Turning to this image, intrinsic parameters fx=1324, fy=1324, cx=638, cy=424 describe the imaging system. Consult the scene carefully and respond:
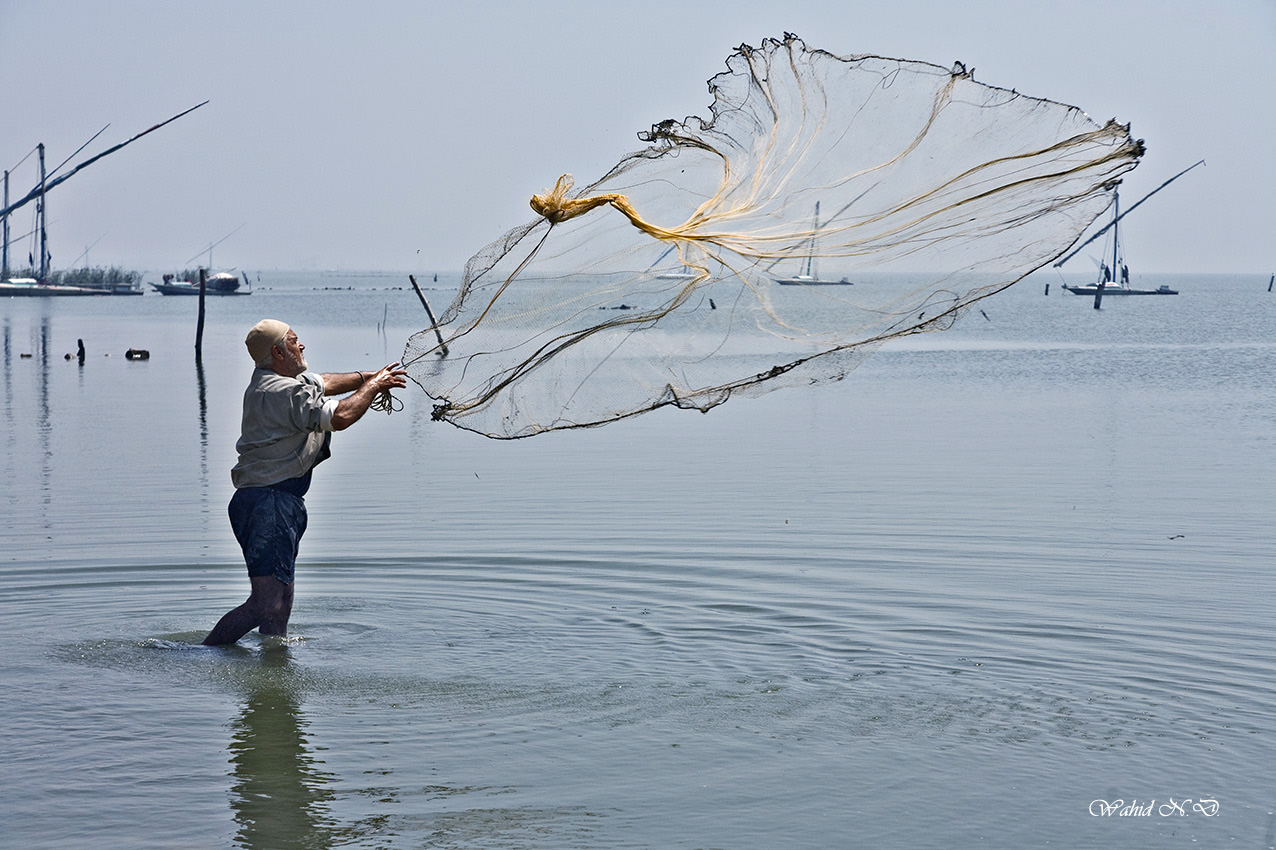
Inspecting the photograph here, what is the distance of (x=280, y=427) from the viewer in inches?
289

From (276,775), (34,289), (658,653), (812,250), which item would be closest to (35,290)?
(34,289)

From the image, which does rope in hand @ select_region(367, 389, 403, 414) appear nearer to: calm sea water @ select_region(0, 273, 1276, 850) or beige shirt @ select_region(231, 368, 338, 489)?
beige shirt @ select_region(231, 368, 338, 489)

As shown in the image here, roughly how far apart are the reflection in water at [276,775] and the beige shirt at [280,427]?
1173 mm

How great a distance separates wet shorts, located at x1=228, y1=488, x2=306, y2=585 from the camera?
736 centimetres

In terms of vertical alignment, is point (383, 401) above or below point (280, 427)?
above

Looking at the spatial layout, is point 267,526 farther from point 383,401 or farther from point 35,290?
point 35,290

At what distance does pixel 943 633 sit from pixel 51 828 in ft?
17.6

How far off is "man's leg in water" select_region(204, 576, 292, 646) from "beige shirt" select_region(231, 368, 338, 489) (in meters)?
0.61

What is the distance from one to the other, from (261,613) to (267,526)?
647mm

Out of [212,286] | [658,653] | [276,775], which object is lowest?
[276,775]

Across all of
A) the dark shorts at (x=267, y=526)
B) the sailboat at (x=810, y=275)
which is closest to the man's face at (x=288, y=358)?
the dark shorts at (x=267, y=526)

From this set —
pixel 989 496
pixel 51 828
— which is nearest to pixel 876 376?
pixel 989 496

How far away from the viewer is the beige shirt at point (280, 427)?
7.21 m

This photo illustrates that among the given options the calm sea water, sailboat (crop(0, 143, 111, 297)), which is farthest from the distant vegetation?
the calm sea water
